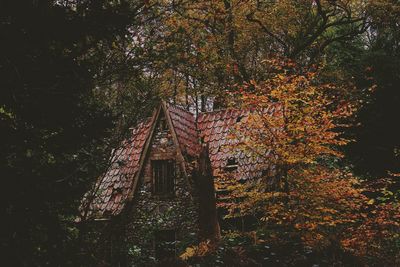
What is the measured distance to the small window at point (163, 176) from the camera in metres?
18.7

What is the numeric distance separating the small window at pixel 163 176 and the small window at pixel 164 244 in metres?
1.63

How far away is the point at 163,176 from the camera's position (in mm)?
18922

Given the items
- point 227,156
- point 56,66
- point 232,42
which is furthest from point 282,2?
point 56,66

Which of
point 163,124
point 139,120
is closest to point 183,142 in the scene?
point 163,124

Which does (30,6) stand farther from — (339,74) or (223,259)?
(339,74)

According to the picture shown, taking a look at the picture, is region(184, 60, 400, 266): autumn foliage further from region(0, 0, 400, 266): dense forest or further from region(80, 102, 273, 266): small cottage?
region(80, 102, 273, 266): small cottage

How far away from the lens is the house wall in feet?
58.2

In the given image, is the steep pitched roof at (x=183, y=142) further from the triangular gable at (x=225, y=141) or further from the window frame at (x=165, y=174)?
the window frame at (x=165, y=174)

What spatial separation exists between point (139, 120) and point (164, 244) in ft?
33.0

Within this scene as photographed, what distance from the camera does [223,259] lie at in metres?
9.11

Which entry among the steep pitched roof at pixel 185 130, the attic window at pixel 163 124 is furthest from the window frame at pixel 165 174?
the attic window at pixel 163 124

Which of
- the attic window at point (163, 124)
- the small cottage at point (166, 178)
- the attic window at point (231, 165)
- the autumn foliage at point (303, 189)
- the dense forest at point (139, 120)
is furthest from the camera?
the attic window at point (163, 124)

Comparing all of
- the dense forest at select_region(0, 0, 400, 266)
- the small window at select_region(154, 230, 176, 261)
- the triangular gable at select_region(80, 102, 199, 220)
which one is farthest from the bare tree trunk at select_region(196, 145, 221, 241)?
the small window at select_region(154, 230, 176, 261)

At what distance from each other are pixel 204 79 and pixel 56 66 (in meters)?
19.8
